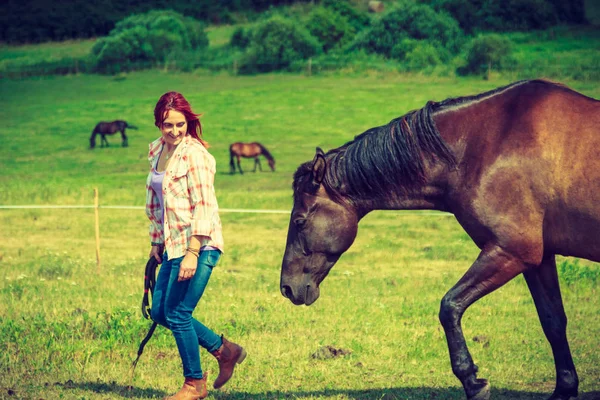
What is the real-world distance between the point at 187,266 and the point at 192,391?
93 cm

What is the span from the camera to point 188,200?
18.2 feet

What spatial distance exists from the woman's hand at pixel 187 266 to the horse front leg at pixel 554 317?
2.36 meters

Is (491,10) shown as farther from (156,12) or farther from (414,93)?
(156,12)

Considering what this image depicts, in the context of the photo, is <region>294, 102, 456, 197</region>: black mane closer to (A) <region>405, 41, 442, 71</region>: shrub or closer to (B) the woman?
(B) the woman

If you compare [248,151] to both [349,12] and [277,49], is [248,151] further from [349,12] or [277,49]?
[349,12]

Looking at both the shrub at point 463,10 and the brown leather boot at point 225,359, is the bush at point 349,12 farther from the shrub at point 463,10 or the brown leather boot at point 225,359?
the brown leather boot at point 225,359

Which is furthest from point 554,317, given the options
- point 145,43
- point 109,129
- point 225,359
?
point 145,43

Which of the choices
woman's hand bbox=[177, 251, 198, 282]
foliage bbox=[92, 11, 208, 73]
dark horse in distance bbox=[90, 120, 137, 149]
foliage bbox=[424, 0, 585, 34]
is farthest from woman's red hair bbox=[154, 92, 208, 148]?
foliage bbox=[424, 0, 585, 34]

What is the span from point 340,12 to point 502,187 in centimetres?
5247

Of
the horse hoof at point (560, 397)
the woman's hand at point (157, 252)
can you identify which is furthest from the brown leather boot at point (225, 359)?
the horse hoof at point (560, 397)

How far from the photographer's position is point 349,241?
6008 mm

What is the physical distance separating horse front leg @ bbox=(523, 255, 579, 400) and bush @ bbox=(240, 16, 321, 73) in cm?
4146

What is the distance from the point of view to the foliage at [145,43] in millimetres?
49625

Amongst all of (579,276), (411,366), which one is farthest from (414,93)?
(411,366)
